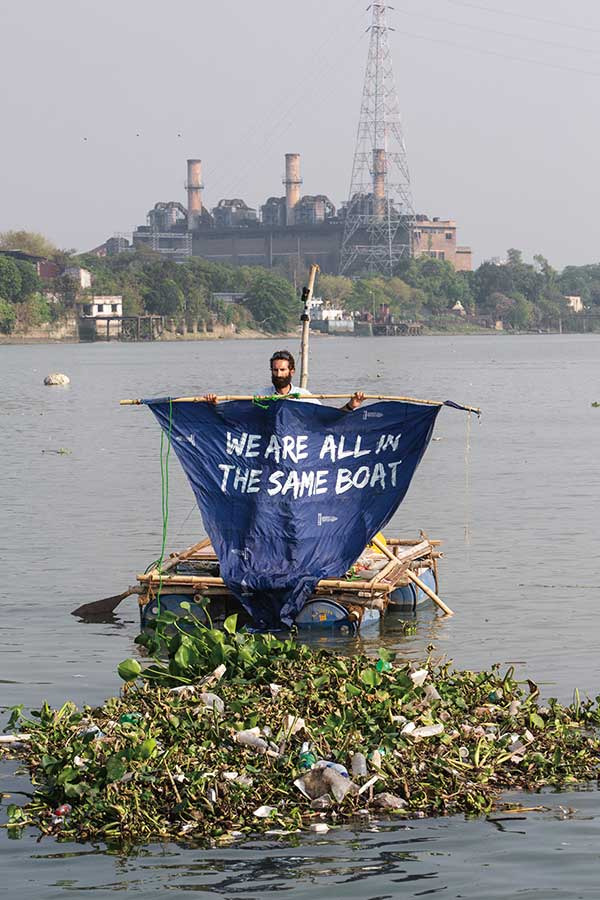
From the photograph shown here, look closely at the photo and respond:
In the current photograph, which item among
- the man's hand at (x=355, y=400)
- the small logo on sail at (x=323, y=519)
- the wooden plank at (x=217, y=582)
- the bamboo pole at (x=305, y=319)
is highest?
the bamboo pole at (x=305, y=319)

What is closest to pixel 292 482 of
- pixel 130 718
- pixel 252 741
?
pixel 130 718

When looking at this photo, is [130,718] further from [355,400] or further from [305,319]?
[305,319]

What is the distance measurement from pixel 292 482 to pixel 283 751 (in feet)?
16.5

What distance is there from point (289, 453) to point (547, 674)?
3.10 metres

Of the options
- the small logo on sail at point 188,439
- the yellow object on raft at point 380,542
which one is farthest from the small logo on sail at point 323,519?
the small logo on sail at point 188,439

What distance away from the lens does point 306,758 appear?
920 cm

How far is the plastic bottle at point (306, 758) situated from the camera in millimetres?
9141

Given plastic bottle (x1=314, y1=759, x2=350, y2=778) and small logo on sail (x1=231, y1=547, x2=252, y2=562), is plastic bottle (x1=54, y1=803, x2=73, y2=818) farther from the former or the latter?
small logo on sail (x1=231, y1=547, x2=252, y2=562)

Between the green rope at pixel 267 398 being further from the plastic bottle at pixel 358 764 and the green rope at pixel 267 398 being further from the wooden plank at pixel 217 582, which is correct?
the plastic bottle at pixel 358 764

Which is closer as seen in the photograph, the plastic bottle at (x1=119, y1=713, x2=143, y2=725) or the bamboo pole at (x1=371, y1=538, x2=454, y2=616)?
the plastic bottle at (x1=119, y1=713, x2=143, y2=725)

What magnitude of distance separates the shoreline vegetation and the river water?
0.18m

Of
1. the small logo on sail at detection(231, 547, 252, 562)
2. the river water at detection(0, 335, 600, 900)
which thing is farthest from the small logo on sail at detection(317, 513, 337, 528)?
the river water at detection(0, 335, 600, 900)

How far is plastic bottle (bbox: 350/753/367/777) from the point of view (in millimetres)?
9109

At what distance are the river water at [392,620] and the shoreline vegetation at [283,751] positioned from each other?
7.2 inches
